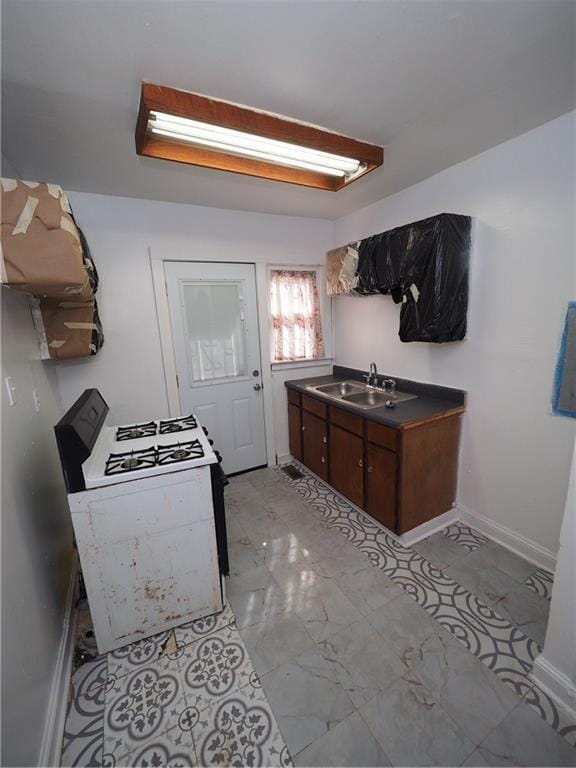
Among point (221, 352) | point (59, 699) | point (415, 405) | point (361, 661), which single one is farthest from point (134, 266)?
point (361, 661)

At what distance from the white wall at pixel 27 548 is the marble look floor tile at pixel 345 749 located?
2.97ft

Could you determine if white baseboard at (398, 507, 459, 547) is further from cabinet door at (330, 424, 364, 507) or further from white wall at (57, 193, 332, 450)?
white wall at (57, 193, 332, 450)

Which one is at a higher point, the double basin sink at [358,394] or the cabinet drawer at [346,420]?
the double basin sink at [358,394]

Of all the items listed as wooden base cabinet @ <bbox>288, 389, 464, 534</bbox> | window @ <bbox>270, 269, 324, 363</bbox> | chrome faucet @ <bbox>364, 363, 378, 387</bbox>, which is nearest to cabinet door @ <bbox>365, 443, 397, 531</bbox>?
wooden base cabinet @ <bbox>288, 389, 464, 534</bbox>

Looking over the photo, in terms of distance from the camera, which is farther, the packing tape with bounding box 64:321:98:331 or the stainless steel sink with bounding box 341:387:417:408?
the stainless steel sink with bounding box 341:387:417:408

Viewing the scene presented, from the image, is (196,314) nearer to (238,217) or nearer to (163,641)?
(238,217)

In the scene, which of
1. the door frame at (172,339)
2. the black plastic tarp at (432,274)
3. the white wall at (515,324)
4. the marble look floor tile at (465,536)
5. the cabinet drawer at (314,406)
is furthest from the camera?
the cabinet drawer at (314,406)

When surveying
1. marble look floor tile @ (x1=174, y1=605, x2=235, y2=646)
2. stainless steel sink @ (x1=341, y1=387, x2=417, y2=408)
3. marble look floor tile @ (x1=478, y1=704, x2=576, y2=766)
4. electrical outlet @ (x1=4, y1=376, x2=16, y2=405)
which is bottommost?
marble look floor tile @ (x1=174, y1=605, x2=235, y2=646)

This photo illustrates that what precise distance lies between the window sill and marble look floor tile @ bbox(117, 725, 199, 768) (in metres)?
2.46

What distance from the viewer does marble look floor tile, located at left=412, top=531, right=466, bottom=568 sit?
1.98 meters

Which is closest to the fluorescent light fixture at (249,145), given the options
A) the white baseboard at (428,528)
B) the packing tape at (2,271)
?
the packing tape at (2,271)

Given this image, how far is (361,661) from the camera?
4.65 feet

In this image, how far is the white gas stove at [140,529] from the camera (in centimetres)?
136

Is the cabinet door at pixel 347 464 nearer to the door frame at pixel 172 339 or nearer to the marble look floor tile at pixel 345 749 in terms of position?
the door frame at pixel 172 339
